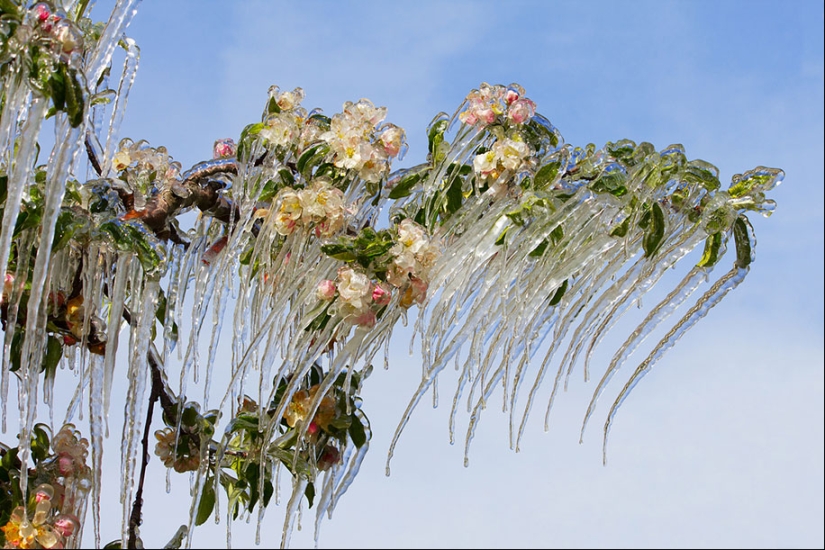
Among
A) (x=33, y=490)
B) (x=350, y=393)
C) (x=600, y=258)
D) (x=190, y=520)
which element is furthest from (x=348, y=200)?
(x=33, y=490)

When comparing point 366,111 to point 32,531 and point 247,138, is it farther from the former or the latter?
point 32,531

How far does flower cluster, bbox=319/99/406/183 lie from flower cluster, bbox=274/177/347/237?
0.08m

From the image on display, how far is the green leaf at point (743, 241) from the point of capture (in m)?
1.64

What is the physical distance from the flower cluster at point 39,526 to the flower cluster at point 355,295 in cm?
60

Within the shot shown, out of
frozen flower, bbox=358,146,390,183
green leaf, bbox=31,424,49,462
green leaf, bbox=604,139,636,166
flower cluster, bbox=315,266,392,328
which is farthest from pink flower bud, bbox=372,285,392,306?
green leaf, bbox=31,424,49,462

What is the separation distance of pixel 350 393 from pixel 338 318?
0.28 meters

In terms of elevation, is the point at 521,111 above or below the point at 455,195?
above

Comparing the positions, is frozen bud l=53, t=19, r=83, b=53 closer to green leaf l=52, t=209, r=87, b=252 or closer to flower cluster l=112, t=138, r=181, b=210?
green leaf l=52, t=209, r=87, b=252

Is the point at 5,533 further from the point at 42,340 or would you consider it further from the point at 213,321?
the point at 213,321

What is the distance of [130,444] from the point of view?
1658 millimetres

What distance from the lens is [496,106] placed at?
1870mm

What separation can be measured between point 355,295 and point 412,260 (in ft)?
0.37

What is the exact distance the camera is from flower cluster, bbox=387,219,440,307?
66.0 inches

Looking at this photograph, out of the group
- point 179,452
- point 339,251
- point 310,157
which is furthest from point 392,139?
point 179,452
